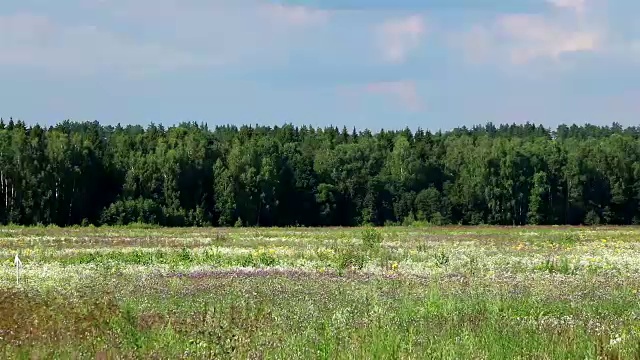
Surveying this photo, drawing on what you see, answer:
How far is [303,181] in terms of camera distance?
369 feet

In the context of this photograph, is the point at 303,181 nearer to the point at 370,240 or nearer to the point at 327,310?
the point at 370,240

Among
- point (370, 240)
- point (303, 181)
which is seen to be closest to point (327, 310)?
point (370, 240)

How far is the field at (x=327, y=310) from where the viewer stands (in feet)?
32.4

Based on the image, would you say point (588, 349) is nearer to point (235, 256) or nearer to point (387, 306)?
point (387, 306)

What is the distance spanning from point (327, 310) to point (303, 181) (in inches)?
3887

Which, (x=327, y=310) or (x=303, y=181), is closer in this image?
(x=327, y=310)

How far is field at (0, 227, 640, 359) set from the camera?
989 centimetres

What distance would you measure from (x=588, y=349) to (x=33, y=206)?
90.4 m

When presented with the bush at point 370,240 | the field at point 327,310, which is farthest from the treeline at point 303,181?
the field at point 327,310

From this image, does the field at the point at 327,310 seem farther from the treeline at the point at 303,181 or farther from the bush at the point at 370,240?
the treeline at the point at 303,181

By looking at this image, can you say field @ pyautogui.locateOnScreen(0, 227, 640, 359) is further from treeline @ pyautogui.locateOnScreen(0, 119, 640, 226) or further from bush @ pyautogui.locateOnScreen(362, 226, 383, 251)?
treeline @ pyautogui.locateOnScreen(0, 119, 640, 226)

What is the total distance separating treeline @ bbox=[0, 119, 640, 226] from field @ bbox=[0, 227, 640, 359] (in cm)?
7256

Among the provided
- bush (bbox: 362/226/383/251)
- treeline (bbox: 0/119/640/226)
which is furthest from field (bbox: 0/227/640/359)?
treeline (bbox: 0/119/640/226)

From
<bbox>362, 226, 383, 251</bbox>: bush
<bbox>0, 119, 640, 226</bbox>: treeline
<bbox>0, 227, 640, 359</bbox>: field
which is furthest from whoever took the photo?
<bbox>0, 119, 640, 226</bbox>: treeline
